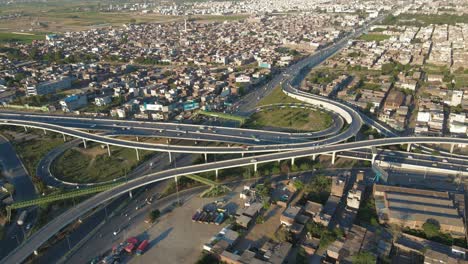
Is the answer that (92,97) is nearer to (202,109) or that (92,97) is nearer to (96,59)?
(202,109)

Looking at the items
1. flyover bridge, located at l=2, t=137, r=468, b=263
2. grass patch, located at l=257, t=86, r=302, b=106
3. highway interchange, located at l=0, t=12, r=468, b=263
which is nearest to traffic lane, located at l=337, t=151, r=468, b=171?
highway interchange, located at l=0, t=12, r=468, b=263

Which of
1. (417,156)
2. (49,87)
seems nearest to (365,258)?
(417,156)

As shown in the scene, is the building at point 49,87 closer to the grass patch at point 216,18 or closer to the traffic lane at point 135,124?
the traffic lane at point 135,124

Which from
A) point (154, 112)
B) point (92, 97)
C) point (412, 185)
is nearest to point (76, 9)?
point (92, 97)

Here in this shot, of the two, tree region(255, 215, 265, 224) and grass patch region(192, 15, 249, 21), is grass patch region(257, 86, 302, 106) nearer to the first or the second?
tree region(255, 215, 265, 224)

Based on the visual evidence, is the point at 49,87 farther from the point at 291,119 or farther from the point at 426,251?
the point at 426,251

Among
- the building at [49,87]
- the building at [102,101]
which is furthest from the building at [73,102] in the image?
the building at [49,87]

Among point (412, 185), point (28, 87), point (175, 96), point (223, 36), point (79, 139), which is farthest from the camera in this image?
point (223, 36)
